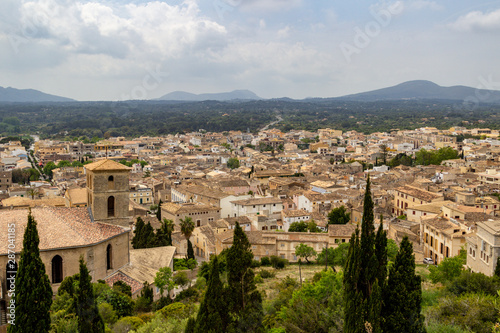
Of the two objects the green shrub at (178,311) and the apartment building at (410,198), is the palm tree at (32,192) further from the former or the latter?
the apartment building at (410,198)

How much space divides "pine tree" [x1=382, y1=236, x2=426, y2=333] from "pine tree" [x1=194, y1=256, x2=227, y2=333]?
543 cm

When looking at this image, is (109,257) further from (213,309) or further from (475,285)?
(475,285)

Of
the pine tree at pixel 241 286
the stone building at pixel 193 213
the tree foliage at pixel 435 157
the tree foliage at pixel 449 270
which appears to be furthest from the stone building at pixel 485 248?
the tree foliage at pixel 435 157

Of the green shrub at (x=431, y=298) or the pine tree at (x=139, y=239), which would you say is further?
the pine tree at (x=139, y=239)

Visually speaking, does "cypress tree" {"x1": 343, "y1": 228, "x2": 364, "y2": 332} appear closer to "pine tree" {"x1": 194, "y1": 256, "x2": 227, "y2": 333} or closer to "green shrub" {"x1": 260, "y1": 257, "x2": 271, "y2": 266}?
"pine tree" {"x1": 194, "y1": 256, "x2": 227, "y2": 333}

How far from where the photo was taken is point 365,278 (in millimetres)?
13062

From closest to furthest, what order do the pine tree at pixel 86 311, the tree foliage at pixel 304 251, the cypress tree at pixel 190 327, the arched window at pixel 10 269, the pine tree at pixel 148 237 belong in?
the pine tree at pixel 86 311
the cypress tree at pixel 190 327
the arched window at pixel 10 269
the pine tree at pixel 148 237
the tree foliage at pixel 304 251

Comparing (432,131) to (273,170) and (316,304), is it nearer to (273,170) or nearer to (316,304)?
(273,170)

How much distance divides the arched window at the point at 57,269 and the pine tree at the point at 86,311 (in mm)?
7374

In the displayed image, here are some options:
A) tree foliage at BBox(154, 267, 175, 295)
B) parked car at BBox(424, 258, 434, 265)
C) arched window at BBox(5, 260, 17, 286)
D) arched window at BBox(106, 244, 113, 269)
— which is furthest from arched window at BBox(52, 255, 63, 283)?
parked car at BBox(424, 258, 434, 265)

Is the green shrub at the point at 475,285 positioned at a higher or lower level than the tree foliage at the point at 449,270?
higher

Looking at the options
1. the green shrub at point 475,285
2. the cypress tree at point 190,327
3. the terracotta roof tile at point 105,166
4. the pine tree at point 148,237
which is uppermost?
the terracotta roof tile at point 105,166

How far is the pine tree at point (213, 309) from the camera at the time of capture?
1487 cm

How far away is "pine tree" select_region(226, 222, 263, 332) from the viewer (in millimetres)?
16859
